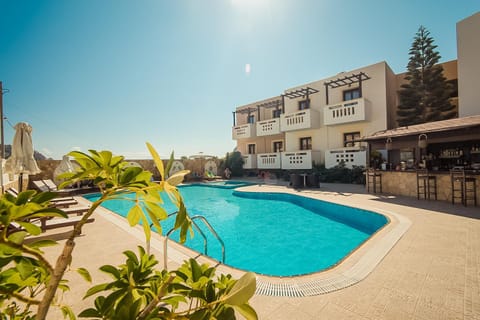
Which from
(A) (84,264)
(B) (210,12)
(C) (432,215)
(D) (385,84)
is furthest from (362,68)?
(A) (84,264)

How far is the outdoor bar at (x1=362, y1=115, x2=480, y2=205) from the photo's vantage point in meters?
7.23

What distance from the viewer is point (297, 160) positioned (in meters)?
17.1

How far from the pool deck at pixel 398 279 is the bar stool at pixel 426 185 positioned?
3.24 meters

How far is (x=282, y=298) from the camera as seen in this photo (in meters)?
2.54

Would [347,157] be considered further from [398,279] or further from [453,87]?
[398,279]

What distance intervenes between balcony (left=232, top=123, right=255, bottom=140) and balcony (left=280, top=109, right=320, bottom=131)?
3.75 metres

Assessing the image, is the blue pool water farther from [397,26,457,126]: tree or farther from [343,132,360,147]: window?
[397,26,457,126]: tree

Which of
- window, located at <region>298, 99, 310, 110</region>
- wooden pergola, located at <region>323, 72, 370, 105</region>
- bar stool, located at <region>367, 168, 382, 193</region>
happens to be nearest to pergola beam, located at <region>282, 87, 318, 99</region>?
window, located at <region>298, 99, 310, 110</region>

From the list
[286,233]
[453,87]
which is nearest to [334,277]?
[286,233]

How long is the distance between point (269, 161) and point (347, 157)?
6.61m

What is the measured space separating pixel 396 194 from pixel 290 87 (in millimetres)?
12481

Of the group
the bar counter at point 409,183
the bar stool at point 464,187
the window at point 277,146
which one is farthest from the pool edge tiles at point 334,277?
the window at point 277,146

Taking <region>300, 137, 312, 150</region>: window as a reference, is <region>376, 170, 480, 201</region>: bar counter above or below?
below

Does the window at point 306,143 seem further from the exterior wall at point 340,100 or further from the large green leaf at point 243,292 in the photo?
the large green leaf at point 243,292
